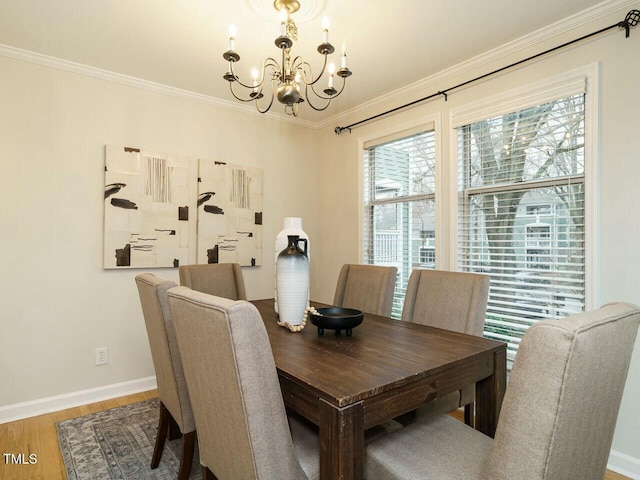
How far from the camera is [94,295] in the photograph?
2.79m

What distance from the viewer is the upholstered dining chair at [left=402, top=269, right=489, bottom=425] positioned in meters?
1.77

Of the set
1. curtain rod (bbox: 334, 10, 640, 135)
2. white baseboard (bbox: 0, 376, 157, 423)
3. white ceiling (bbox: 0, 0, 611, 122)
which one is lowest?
white baseboard (bbox: 0, 376, 157, 423)

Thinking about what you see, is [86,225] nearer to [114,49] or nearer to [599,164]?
[114,49]

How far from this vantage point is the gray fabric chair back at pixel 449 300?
72.7 inches

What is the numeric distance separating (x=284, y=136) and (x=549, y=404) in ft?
11.4

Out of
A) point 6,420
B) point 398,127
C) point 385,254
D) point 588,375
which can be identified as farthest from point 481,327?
point 6,420

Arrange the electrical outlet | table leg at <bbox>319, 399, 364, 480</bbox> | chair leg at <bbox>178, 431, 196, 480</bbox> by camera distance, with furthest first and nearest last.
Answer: the electrical outlet → chair leg at <bbox>178, 431, 196, 480</bbox> → table leg at <bbox>319, 399, 364, 480</bbox>

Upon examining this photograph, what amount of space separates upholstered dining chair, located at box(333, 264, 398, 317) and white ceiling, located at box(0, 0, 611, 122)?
1486mm

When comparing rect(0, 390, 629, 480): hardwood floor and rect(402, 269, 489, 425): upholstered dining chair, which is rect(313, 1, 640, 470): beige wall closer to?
rect(0, 390, 629, 480): hardwood floor

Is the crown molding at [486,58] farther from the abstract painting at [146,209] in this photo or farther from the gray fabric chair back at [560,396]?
the gray fabric chair back at [560,396]

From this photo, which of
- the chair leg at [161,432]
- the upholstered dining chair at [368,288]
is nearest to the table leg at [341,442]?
the chair leg at [161,432]

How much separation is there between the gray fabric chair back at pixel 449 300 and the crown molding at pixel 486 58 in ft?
5.16

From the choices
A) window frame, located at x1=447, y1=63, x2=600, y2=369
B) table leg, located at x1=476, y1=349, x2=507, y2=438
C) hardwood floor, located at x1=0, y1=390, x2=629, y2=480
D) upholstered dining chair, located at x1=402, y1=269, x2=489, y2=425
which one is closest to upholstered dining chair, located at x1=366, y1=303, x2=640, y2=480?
table leg, located at x1=476, y1=349, x2=507, y2=438

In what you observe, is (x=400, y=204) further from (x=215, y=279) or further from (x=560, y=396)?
(x=560, y=396)
